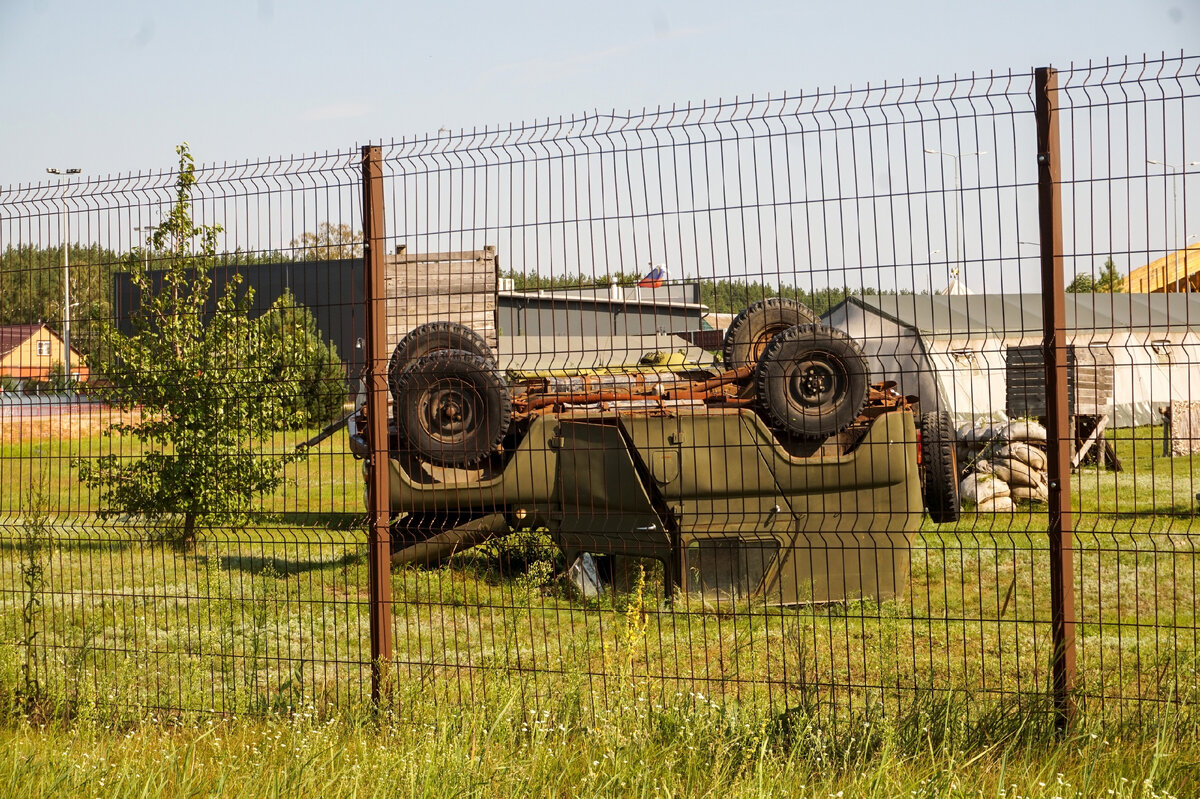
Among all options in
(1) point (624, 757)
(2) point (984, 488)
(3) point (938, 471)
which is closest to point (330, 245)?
(1) point (624, 757)

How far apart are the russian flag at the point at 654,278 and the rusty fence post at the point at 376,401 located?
48.3 inches

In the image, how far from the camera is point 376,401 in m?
5.21

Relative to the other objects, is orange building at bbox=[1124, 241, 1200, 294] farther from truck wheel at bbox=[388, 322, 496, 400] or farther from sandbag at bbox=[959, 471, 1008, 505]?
sandbag at bbox=[959, 471, 1008, 505]

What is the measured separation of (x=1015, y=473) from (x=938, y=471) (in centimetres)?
554

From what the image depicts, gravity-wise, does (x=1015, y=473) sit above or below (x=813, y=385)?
below

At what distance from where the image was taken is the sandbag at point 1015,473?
1362 centimetres

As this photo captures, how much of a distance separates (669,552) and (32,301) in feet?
14.1

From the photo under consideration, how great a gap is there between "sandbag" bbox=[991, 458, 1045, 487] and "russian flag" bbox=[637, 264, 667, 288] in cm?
975

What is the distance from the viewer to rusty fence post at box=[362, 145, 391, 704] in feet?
17.0

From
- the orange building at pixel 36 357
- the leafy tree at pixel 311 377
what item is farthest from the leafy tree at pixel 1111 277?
the orange building at pixel 36 357

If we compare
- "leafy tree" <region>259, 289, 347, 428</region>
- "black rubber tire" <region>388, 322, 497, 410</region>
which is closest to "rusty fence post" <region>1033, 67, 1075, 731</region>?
"leafy tree" <region>259, 289, 347, 428</region>

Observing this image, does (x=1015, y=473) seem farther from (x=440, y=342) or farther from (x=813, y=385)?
(x=440, y=342)

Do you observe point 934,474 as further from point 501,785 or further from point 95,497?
point 95,497

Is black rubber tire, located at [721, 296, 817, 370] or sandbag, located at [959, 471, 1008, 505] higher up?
black rubber tire, located at [721, 296, 817, 370]
